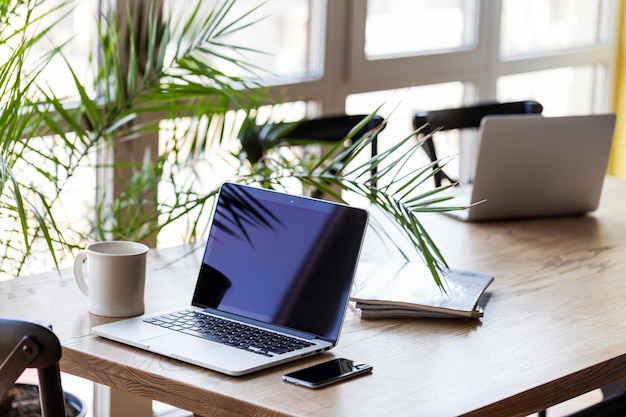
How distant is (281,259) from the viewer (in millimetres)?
1543

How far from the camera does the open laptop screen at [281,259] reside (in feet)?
4.83

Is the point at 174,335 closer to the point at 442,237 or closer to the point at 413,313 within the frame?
the point at 413,313

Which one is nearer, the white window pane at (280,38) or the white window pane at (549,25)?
the white window pane at (280,38)

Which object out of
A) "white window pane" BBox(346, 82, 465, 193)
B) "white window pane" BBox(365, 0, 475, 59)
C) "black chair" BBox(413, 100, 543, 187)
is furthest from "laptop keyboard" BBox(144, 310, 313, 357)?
"white window pane" BBox(365, 0, 475, 59)

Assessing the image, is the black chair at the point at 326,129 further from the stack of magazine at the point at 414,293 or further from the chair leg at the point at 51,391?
the chair leg at the point at 51,391

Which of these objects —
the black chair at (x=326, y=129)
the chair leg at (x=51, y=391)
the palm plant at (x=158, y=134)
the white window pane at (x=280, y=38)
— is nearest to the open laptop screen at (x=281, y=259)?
the palm plant at (x=158, y=134)

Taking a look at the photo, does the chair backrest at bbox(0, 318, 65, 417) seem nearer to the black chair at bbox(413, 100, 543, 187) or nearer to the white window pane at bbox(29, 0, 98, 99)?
the white window pane at bbox(29, 0, 98, 99)

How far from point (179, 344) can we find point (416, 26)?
2552 mm

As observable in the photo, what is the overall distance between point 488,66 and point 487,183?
1859 mm

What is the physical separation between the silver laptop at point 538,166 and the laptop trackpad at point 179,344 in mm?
1012

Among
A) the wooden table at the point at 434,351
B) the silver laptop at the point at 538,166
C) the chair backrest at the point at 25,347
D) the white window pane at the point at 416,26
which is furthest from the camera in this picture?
the white window pane at the point at 416,26

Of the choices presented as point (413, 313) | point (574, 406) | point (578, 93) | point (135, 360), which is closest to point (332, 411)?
point (135, 360)

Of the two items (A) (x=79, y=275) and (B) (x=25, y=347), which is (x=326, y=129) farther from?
(B) (x=25, y=347)

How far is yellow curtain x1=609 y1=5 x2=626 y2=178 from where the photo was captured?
480 centimetres
